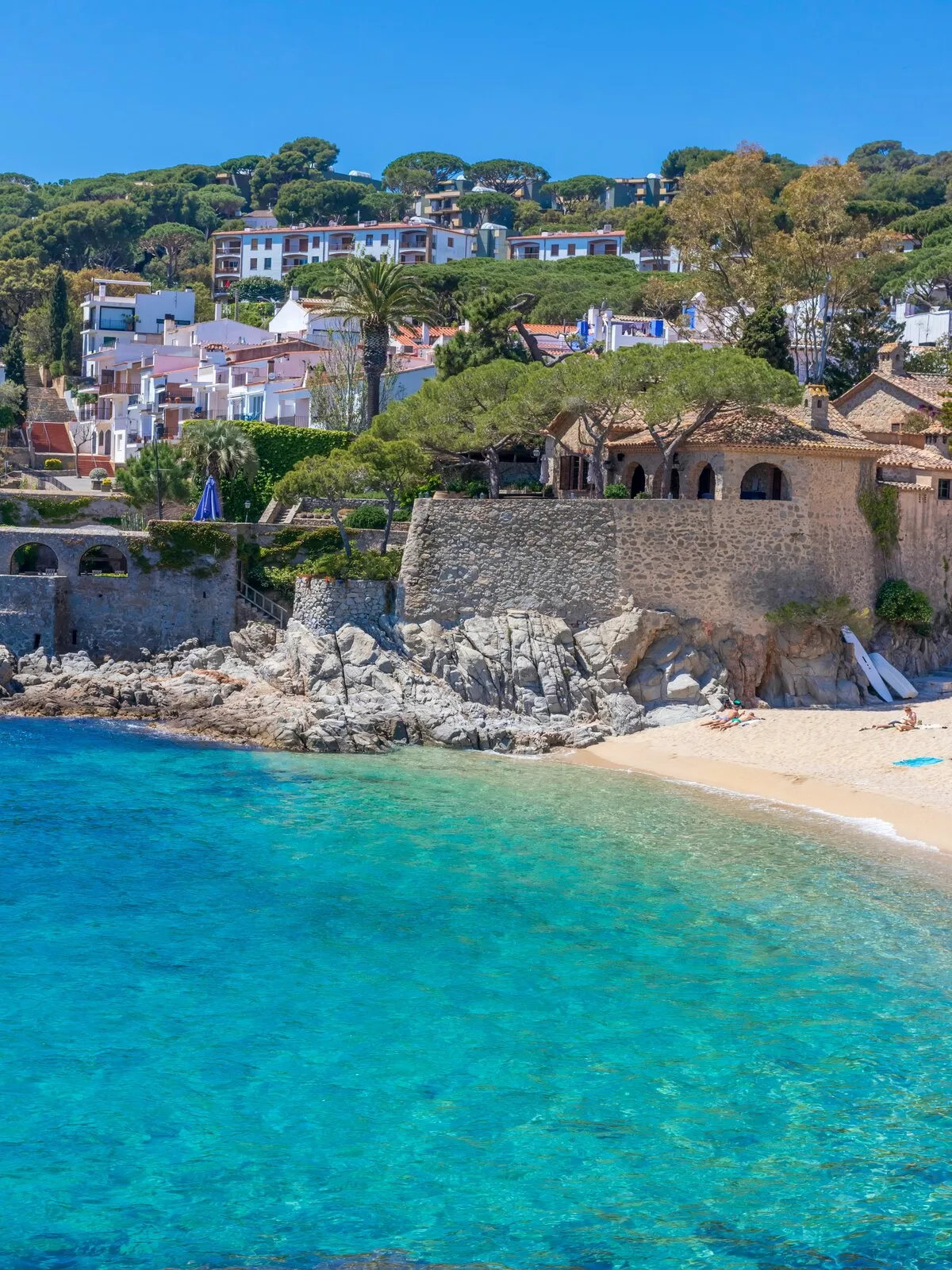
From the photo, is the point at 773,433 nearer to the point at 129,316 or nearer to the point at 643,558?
the point at 643,558

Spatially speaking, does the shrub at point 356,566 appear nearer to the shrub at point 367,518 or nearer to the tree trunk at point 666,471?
the shrub at point 367,518

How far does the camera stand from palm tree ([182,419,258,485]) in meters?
45.1

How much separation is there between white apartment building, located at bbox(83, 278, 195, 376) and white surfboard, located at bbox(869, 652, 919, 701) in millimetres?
60657

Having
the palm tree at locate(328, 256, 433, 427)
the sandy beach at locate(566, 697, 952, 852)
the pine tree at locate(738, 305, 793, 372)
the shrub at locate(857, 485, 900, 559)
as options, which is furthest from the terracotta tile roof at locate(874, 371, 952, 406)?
the palm tree at locate(328, 256, 433, 427)

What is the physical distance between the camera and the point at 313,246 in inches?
4515

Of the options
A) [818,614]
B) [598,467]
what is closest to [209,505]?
[598,467]

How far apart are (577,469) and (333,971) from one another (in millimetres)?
26466

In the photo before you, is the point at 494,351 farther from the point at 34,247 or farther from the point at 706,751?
the point at 34,247

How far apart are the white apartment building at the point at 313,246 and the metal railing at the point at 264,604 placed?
74.5 m

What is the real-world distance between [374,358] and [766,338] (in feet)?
44.7

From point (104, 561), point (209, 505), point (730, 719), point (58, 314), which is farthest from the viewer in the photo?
point (58, 314)

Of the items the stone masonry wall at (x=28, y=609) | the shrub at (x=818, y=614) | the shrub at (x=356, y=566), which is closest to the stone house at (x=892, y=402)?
the shrub at (x=818, y=614)

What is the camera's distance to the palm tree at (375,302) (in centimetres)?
4691

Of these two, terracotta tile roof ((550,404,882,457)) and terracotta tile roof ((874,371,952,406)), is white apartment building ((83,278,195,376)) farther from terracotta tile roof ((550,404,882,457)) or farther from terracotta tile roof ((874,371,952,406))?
terracotta tile roof ((550,404,882,457))
